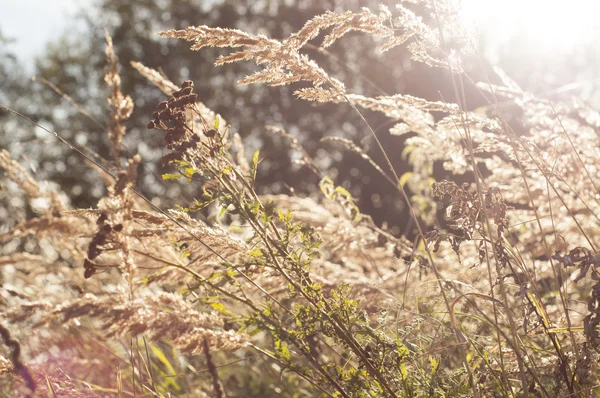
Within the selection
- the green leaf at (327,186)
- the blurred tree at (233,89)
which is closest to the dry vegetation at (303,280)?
the green leaf at (327,186)

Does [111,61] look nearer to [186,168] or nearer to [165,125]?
[165,125]

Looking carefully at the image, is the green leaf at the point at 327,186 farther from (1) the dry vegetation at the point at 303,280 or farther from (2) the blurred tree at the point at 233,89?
(2) the blurred tree at the point at 233,89

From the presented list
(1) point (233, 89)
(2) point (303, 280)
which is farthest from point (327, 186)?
(1) point (233, 89)

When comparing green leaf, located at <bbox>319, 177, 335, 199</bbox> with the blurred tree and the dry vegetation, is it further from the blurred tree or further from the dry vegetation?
the blurred tree

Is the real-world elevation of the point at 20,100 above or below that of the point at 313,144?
above

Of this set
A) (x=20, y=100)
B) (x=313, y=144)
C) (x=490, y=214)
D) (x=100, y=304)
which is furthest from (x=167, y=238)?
(x=20, y=100)

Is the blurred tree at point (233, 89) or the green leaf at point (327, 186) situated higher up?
the blurred tree at point (233, 89)

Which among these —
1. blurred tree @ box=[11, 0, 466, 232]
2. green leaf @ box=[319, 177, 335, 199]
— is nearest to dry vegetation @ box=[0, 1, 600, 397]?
green leaf @ box=[319, 177, 335, 199]

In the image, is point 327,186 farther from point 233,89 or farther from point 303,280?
point 233,89

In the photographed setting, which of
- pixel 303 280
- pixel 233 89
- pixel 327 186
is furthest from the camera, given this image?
pixel 233 89

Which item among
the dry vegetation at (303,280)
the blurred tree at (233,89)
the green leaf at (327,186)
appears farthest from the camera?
the blurred tree at (233,89)

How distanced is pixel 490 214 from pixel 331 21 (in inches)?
25.1

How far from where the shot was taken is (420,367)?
1.51 m

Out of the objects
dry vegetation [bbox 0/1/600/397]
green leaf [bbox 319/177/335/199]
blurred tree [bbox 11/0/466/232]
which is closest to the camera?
dry vegetation [bbox 0/1/600/397]
